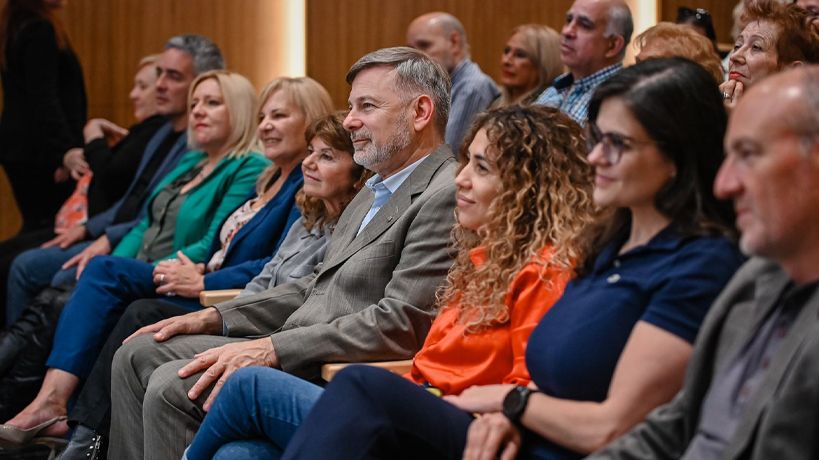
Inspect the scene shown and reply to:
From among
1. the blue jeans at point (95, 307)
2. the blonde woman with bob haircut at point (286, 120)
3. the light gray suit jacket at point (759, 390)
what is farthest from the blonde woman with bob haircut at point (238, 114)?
the light gray suit jacket at point (759, 390)

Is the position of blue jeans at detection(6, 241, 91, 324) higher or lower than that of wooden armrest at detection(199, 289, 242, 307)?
lower

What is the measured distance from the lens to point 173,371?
9.75ft

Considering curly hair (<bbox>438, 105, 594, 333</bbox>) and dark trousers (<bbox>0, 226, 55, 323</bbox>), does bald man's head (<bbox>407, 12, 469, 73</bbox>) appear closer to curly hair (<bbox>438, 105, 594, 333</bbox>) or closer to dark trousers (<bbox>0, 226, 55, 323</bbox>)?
dark trousers (<bbox>0, 226, 55, 323</bbox>)

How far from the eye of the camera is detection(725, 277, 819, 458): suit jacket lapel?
1.54 meters

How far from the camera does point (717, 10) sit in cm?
621

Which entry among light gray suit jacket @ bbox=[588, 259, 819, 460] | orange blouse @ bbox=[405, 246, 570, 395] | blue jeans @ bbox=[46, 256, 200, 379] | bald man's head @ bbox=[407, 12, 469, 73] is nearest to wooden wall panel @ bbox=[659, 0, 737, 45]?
bald man's head @ bbox=[407, 12, 469, 73]

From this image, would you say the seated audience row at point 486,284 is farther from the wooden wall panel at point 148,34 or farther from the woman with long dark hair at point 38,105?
the wooden wall panel at point 148,34

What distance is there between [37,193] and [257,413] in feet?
11.3

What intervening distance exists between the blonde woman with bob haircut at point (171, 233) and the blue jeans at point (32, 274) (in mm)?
374

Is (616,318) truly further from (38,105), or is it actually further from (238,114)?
(38,105)

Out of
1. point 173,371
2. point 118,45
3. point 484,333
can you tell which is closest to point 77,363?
point 173,371

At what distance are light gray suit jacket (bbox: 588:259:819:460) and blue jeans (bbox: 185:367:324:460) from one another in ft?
2.61

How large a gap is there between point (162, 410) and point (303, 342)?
405mm

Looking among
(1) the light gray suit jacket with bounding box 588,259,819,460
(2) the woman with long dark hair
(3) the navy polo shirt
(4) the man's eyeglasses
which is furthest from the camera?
(2) the woman with long dark hair
